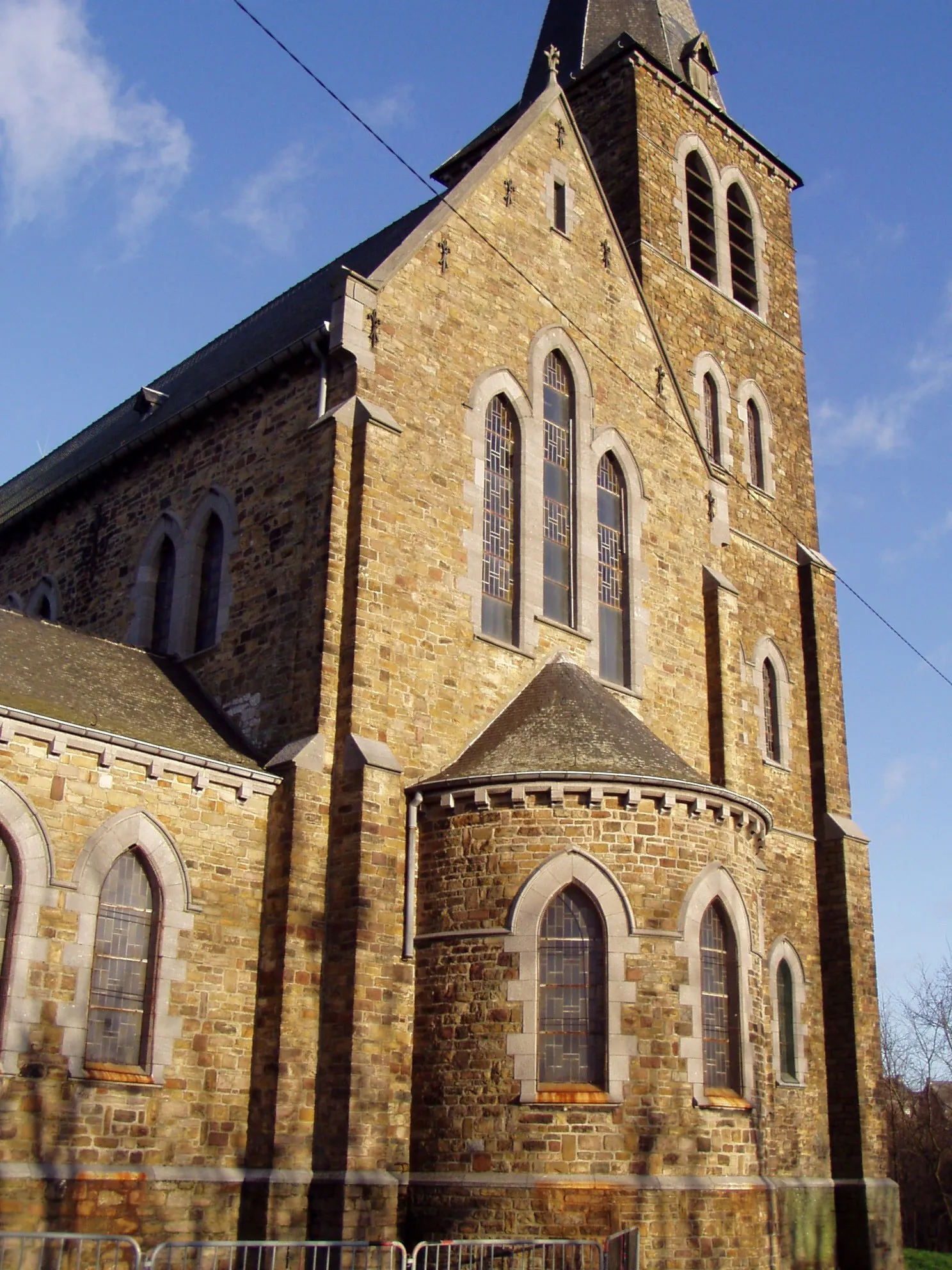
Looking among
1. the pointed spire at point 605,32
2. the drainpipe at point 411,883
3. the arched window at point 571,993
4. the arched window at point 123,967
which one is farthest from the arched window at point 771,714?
the pointed spire at point 605,32

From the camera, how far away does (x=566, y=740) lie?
18469mm

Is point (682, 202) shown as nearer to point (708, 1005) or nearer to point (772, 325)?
point (772, 325)

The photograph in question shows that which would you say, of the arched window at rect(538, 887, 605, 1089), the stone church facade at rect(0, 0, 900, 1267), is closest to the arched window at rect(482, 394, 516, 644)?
the stone church facade at rect(0, 0, 900, 1267)

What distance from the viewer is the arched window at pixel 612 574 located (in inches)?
872

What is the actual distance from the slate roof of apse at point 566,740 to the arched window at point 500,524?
1.09m

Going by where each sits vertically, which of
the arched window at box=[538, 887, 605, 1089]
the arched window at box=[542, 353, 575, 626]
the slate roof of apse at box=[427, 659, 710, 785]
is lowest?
the arched window at box=[538, 887, 605, 1089]

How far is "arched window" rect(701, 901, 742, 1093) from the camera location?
1739 centimetres

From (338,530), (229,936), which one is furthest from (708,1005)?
(338,530)

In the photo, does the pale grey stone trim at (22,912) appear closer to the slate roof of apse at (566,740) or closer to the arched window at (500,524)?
the slate roof of apse at (566,740)

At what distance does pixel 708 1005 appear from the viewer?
17516 mm

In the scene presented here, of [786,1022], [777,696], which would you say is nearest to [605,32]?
[777,696]

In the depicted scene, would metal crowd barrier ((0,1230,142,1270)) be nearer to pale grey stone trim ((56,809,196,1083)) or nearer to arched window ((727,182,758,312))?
pale grey stone trim ((56,809,196,1083))

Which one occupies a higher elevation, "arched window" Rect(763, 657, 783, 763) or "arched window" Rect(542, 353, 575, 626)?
"arched window" Rect(542, 353, 575, 626)

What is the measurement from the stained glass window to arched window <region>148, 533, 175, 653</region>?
12272mm
